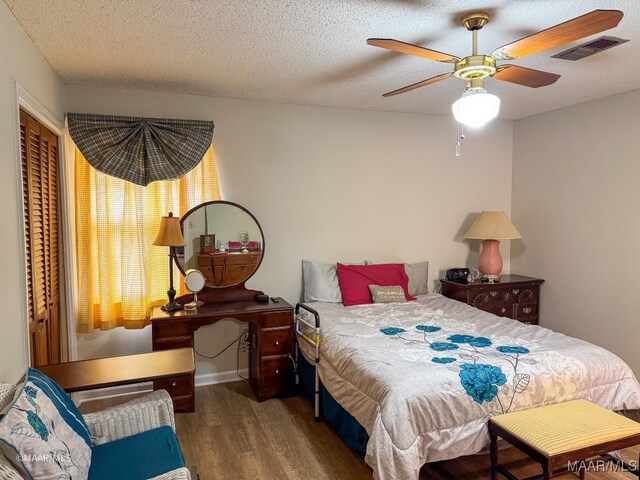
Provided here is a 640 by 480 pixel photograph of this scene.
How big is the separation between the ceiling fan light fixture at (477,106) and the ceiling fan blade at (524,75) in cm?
23

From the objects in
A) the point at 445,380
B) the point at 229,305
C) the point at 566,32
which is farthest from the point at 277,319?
the point at 566,32

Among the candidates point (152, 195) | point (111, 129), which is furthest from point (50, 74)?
point (152, 195)

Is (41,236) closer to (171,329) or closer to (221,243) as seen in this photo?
(171,329)

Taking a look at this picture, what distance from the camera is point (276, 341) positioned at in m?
3.54

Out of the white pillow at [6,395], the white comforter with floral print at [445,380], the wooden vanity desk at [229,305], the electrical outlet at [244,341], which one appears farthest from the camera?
the electrical outlet at [244,341]

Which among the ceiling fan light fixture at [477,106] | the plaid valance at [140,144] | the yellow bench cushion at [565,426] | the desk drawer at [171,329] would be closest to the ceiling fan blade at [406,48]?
the ceiling fan light fixture at [477,106]

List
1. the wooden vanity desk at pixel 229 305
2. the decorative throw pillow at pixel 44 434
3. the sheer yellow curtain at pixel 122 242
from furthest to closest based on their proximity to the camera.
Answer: the sheer yellow curtain at pixel 122 242 < the wooden vanity desk at pixel 229 305 < the decorative throw pillow at pixel 44 434

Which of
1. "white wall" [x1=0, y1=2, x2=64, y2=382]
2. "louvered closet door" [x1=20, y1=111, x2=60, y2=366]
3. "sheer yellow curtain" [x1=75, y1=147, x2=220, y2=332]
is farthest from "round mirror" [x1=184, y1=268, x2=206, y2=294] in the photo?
"white wall" [x1=0, y1=2, x2=64, y2=382]

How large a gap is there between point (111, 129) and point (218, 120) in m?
0.84

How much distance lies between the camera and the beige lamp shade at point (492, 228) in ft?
13.6

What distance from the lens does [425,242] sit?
14.7 feet

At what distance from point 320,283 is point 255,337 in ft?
2.38

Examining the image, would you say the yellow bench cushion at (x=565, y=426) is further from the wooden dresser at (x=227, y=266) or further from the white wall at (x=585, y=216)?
the wooden dresser at (x=227, y=266)

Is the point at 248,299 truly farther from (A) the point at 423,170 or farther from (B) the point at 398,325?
(A) the point at 423,170
